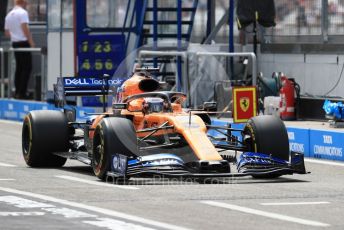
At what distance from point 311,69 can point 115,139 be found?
10704mm

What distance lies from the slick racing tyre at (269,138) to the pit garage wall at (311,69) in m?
8.17

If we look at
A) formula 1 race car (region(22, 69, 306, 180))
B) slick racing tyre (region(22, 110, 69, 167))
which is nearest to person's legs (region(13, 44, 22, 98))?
formula 1 race car (region(22, 69, 306, 180))

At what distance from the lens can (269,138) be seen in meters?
15.4

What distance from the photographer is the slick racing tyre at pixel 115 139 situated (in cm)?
1454

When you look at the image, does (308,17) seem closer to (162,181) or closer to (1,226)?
(162,181)

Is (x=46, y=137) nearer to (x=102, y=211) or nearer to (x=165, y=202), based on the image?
(x=165, y=202)

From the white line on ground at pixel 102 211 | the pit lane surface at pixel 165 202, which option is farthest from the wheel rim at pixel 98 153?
the white line on ground at pixel 102 211

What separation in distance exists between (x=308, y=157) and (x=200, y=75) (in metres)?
5.07

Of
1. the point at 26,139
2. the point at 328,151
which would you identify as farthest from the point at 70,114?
the point at 328,151

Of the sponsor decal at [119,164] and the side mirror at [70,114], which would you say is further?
the side mirror at [70,114]

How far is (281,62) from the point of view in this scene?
84.4 feet

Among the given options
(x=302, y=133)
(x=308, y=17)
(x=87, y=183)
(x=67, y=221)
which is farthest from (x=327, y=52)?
(x=67, y=221)

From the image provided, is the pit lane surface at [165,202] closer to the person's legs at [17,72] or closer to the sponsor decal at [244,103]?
the sponsor decal at [244,103]

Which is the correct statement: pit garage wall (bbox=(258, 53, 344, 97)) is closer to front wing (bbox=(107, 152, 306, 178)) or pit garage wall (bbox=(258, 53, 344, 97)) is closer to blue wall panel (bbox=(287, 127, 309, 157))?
blue wall panel (bbox=(287, 127, 309, 157))
